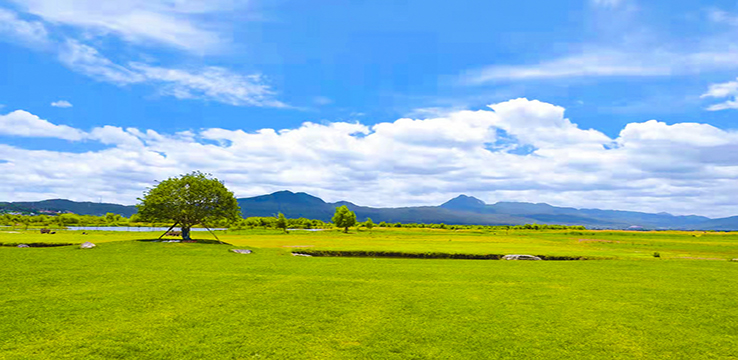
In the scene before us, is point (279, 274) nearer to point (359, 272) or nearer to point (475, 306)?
point (359, 272)

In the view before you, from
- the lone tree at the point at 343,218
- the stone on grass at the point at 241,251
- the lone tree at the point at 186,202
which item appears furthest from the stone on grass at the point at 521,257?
the lone tree at the point at 343,218

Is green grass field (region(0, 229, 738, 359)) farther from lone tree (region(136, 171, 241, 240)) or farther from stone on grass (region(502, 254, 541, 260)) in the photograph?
lone tree (region(136, 171, 241, 240))

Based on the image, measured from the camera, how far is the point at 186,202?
52000mm

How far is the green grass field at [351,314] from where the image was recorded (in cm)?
1220

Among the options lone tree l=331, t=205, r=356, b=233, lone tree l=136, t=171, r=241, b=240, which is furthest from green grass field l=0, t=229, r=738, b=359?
lone tree l=331, t=205, r=356, b=233

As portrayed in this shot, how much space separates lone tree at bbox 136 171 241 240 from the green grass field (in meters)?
24.5

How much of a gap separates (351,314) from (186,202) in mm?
42999

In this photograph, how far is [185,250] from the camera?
38531mm

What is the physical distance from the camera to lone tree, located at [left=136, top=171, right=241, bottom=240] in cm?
5141

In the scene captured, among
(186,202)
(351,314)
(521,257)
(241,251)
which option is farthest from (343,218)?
(351,314)

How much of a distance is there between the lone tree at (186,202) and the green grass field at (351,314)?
2453cm

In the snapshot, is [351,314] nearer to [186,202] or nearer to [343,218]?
[186,202]

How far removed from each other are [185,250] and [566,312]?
34.0m

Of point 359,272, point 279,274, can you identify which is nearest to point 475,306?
point 359,272
